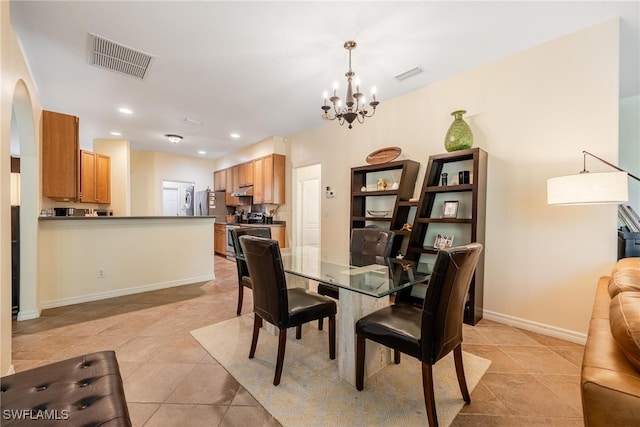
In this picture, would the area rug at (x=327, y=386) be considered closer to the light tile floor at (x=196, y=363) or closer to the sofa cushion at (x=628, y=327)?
the light tile floor at (x=196, y=363)

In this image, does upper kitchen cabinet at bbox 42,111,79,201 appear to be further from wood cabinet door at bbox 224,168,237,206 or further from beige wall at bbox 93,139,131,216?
wood cabinet door at bbox 224,168,237,206

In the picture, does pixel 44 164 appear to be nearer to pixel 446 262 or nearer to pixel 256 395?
pixel 256 395

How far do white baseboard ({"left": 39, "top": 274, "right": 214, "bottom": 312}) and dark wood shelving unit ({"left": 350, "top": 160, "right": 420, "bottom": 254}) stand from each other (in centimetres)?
260

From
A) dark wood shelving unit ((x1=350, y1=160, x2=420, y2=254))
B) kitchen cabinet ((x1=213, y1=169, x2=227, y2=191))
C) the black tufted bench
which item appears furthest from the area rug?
kitchen cabinet ((x1=213, y1=169, x2=227, y2=191))

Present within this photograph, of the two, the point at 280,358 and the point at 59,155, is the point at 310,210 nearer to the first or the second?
the point at 59,155

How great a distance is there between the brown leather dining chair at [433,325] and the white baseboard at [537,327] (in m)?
1.51

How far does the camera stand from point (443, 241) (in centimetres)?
308

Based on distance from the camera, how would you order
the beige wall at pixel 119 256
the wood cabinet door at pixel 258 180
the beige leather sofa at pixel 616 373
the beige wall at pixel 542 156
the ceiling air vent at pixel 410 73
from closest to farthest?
the beige leather sofa at pixel 616 373 → the beige wall at pixel 542 156 → the ceiling air vent at pixel 410 73 → the beige wall at pixel 119 256 → the wood cabinet door at pixel 258 180

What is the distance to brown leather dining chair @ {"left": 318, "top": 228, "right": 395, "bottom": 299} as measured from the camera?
8.29ft

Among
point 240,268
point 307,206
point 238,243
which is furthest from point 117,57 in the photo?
point 307,206

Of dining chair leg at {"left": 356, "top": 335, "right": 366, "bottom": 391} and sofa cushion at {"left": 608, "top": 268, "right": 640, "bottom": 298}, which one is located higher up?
sofa cushion at {"left": 608, "top": 268, "right": 640, "bottom": 298}

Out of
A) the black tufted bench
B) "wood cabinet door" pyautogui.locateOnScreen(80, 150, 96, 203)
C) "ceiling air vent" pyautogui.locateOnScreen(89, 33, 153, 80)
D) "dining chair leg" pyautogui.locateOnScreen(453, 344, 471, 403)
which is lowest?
"dining chair leg" pyautogui.locateOnScreen(453, 344, 471, 403)

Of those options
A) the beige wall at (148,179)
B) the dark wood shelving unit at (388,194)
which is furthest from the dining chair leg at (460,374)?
the beige wall at (148,179)

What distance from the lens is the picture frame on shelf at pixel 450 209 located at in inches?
117
